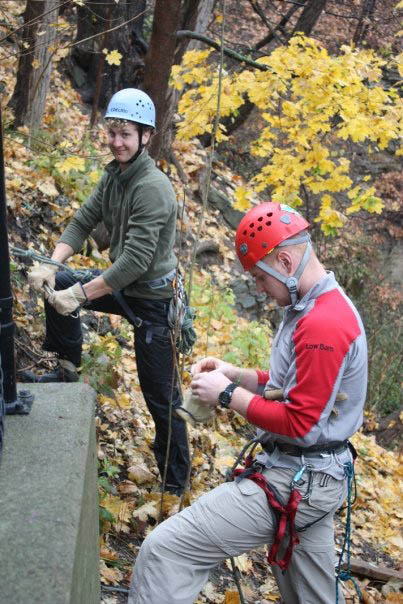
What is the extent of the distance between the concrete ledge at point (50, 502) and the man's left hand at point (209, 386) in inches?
19.4

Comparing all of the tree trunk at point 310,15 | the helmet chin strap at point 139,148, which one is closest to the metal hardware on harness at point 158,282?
the helmet chin strap at point 139,148

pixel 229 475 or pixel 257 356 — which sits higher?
pixel 229 475

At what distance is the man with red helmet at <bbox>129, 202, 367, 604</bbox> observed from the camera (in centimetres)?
258

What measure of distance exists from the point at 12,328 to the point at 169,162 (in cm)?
950

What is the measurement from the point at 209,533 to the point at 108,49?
11032mm

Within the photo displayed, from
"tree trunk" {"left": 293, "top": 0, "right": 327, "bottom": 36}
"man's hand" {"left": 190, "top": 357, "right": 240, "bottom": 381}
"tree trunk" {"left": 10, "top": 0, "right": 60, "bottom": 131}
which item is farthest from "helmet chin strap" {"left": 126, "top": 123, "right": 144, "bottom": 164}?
"tree trunk" {"left": 293, "top": 0, "right": 327, "bottom": 36}

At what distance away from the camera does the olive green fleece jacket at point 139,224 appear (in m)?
3.91

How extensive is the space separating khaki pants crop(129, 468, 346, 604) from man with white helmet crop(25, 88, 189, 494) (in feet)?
3.73

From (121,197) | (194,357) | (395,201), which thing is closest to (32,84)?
(194,357)

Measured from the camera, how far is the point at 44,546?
189 centimetres

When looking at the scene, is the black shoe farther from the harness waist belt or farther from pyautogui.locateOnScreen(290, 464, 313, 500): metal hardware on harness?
pyautogui.locateOnScreen(290, 464, 313, 500): metal hardware on harness

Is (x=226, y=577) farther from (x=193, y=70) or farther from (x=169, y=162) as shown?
(x=169, y=162)

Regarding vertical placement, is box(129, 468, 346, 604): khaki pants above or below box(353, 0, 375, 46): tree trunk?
below

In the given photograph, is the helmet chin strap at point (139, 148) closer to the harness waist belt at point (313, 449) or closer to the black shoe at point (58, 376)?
the black shoe at point (58, 376)
